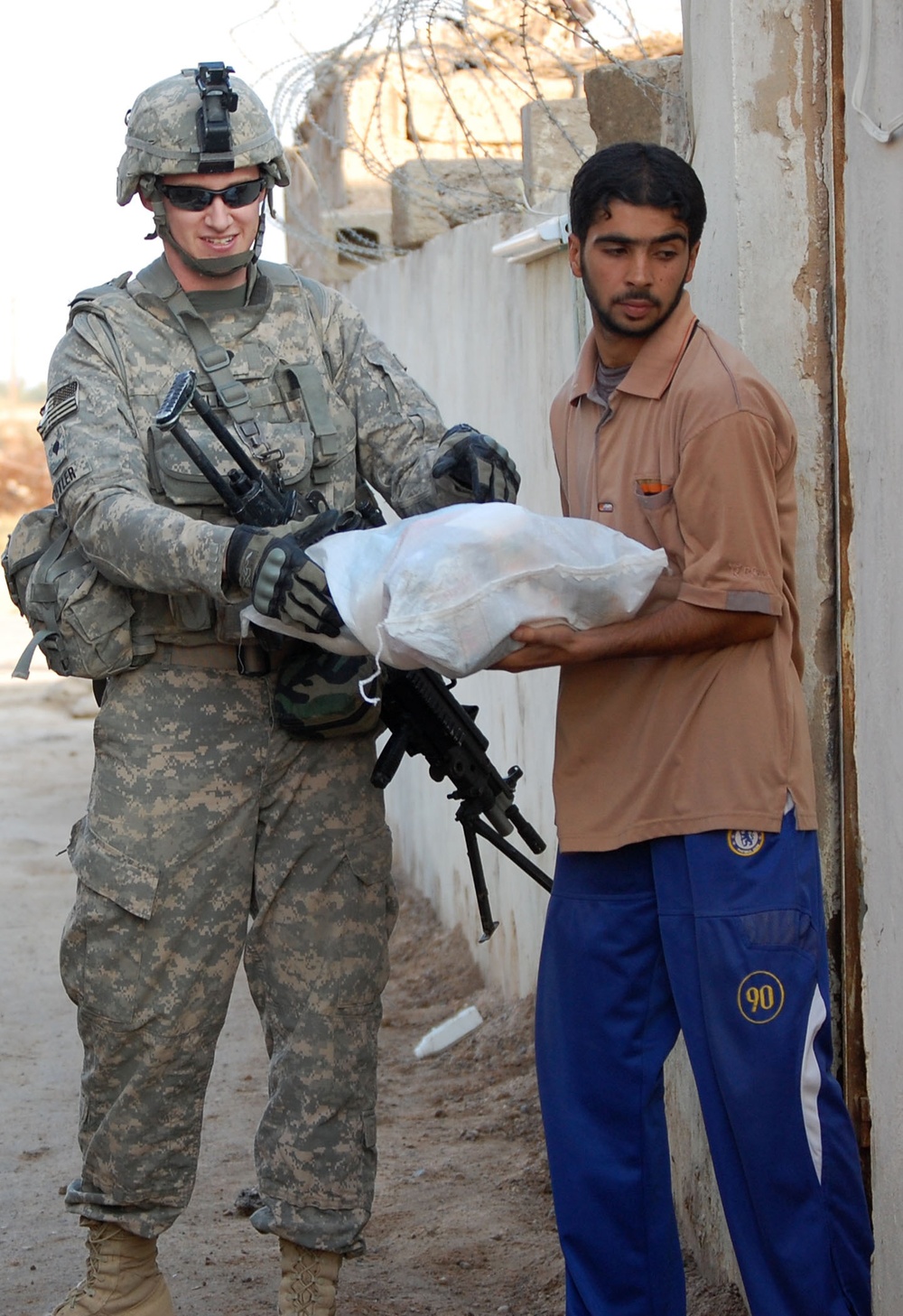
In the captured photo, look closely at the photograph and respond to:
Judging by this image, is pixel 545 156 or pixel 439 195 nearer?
pixel 545 156

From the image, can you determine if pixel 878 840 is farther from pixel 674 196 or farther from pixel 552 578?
pixel 674 196

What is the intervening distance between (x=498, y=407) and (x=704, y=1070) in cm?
263

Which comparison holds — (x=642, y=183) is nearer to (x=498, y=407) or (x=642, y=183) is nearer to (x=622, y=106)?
(x=622, y=106)

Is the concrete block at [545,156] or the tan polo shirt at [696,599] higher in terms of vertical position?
the concrete block at [545,156]

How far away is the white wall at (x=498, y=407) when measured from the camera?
3865 mm

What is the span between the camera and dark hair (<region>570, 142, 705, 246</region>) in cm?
209

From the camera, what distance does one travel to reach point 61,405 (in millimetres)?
2635

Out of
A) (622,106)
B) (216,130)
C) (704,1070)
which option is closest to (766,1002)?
(704,1070)

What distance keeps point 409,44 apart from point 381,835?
2.14 metres

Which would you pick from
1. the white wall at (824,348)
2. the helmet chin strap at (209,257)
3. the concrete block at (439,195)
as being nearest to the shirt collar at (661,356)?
the white wall at (824,348)

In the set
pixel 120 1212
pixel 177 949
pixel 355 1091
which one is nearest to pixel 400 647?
pixel 177 949

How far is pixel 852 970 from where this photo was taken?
2426mm

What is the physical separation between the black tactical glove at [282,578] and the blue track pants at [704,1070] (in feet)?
1.65

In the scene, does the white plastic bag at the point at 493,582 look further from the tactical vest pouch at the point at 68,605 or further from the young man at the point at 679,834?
the tactical vest pouch at the point at 68,605
